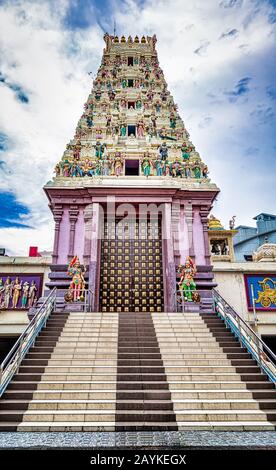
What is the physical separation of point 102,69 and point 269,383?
19525 mm

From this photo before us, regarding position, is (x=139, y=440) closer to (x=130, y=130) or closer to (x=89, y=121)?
(x=130, y=130)

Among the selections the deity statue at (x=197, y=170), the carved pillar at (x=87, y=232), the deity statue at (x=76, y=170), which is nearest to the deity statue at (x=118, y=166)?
the deity statue at (x=76, y=170)

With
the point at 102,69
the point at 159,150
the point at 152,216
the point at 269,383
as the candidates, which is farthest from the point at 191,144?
the point at 269,383

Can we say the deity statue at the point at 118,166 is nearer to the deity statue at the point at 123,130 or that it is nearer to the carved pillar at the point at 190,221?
the deity statue at the point at 123,130

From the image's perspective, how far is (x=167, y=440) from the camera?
459 centimetres

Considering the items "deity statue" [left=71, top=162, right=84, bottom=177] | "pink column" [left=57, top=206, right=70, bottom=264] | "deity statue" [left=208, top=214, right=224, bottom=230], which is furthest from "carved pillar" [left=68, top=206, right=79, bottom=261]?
"deity statue" [left=208, top=214, right=224, bottom=230]

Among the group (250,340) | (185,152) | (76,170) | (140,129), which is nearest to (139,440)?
(250,340)

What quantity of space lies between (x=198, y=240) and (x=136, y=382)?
836 centimetres

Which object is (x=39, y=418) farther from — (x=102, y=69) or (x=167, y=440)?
(x=102, y=69)

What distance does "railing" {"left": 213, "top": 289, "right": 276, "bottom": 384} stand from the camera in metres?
6.79

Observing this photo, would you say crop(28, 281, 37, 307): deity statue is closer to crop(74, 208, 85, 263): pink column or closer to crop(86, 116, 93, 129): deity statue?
crop(74, 208, 85, 263): pink column

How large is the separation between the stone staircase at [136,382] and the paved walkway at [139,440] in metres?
0.20

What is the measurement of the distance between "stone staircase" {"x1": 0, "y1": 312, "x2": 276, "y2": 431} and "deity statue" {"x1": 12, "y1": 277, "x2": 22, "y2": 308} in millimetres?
4899

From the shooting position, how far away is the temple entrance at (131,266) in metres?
12.7
